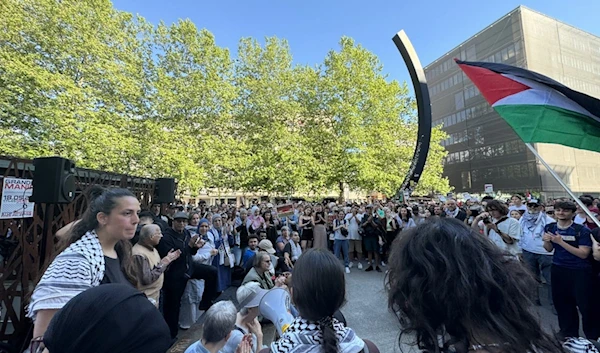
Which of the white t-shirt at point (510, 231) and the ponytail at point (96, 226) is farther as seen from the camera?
the white t-shirt at point (510, 231)

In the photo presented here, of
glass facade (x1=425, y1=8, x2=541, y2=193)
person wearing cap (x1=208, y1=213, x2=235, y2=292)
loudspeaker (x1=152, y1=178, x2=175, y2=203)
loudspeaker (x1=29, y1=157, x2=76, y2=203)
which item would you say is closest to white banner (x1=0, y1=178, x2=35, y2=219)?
loudspeaker (x1=29, y1=157, x2=76, y2=203)

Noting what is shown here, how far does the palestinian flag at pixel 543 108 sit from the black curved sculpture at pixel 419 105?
6.60 meters

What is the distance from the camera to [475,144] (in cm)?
3831

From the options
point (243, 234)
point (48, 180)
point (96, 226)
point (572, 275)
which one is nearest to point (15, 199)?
point (48, 180)

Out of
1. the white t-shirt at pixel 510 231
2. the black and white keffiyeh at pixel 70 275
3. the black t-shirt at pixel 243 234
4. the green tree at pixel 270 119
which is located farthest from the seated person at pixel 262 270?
the green tree at pixel 270 119

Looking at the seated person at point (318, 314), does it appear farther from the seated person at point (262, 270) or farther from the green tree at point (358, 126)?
the green tree at point (358, 126)

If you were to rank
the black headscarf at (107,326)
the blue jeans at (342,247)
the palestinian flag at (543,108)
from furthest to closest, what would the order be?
1. the blue jeans at (342,247)
2. the palestinian flag at (543,108)
3. the black headscarf at (107,326)

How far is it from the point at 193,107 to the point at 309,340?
17232 millimetres

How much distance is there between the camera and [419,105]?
1011 centimetres

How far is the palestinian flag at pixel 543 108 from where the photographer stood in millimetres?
3012

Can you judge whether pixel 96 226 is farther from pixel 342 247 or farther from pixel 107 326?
pixel 342 247

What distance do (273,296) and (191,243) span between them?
9.14 feet

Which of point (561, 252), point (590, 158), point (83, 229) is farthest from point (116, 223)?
point (590, 158)

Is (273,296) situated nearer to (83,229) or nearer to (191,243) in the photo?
(83,229)
